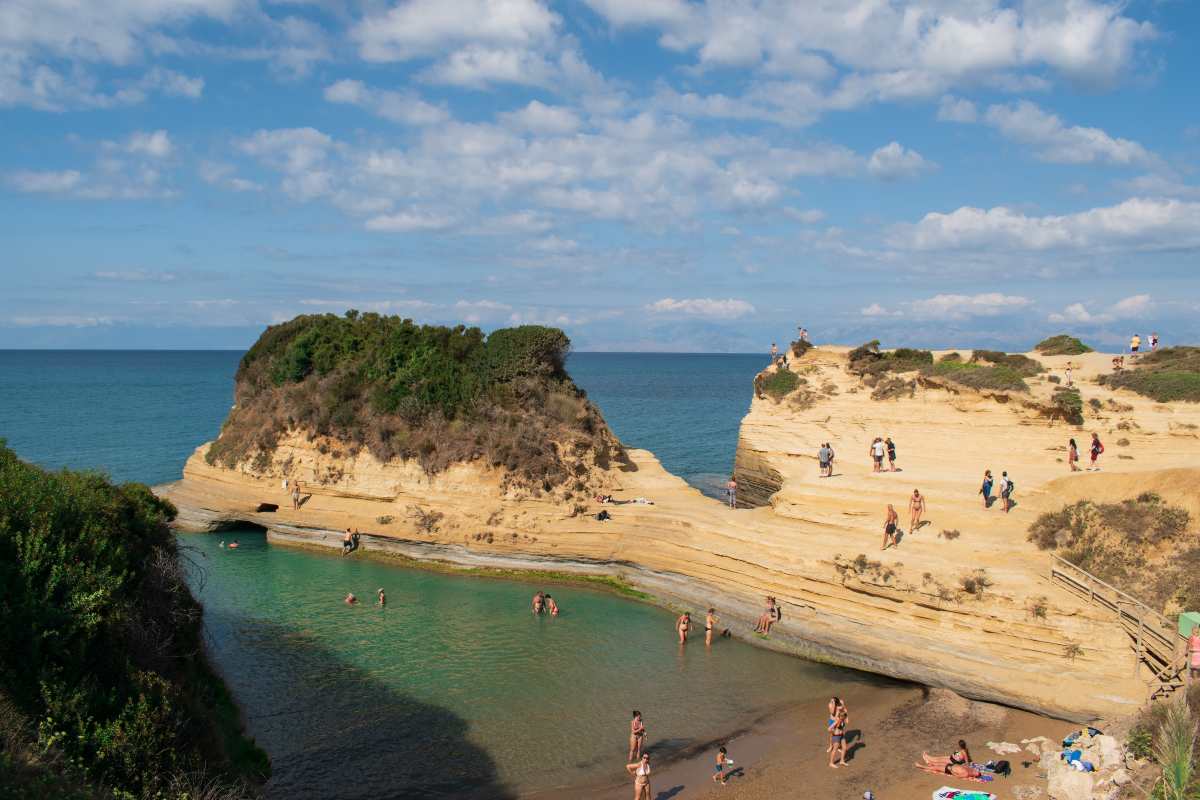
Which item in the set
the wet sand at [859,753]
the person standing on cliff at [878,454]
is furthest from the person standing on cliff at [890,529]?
the person standing on cliff at [878,454]

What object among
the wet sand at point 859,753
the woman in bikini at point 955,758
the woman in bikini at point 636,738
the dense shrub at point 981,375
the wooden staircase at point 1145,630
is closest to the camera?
the wet sand at point 859,753

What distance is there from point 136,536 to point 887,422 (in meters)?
29.5

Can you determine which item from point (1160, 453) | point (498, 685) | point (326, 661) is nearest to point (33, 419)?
point (326, 661)

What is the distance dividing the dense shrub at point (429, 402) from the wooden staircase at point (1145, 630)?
17862 millimetres

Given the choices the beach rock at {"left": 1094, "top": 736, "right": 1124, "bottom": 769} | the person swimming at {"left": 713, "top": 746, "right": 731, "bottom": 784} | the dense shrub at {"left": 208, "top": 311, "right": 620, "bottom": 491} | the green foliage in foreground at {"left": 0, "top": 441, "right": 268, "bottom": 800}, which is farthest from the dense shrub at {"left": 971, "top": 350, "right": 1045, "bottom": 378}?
the green foliage in foreground at {"left": 0, "top": 441, "right": 268, "bottom": 800}

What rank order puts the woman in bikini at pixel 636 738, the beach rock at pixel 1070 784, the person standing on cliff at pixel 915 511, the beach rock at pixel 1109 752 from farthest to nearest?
the person standing on cliff at pixel 915 511 → the woman in bikini at pixel 636 738 → the beach rock at pixel 1109 752 → the beach rock at pixel 1070 784

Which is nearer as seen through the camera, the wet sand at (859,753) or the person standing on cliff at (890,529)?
the wet sand at (859,753)

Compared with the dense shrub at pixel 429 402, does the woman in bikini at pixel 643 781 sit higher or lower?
lower

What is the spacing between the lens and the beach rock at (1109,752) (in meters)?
14.6

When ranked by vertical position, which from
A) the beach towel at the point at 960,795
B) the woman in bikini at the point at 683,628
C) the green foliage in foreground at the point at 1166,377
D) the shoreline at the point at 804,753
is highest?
the green foliage in foreground at the point at 1166,377

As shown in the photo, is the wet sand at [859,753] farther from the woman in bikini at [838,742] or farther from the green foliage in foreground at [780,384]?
the green foliage in foreground at [780,384]

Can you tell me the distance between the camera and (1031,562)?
803 inches

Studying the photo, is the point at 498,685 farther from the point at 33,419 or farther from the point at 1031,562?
the point at 33,419

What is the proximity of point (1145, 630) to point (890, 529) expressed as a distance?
640cm
